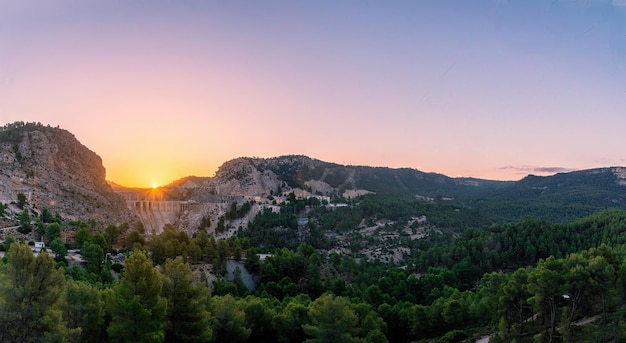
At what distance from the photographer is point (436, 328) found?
4153cm

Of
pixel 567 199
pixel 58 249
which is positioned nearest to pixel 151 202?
pixel 58 249

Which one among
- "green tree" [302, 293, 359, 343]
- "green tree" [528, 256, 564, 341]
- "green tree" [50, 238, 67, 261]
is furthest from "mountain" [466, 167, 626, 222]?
"green tree" [50, 238, 67, 261]

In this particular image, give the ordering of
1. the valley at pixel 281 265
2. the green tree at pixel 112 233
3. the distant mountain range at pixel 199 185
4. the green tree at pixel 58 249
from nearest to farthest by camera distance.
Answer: the valley at pixel 281 265
the green tree at pixel 58 249
the green tree at pixel 112 233
the distant mountain range at pixel 199 185

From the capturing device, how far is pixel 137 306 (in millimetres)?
20141

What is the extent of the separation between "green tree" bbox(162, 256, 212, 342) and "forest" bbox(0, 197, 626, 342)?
6cm

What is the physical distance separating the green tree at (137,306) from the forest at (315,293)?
5 cm

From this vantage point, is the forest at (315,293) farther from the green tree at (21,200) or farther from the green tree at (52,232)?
the green tree at (21,200)

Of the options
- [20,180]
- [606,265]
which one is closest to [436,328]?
[606,265]

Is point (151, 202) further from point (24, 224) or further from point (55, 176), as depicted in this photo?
point (24, 224)

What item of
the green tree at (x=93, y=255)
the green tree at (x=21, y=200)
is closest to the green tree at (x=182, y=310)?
the green tree at (x=93, y=255)

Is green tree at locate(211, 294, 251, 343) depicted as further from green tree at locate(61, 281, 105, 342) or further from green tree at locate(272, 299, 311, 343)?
green tree at locate(61, 281, 105, 342)

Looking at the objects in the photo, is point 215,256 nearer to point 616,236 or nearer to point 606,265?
point 606,265

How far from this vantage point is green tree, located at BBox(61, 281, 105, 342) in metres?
21.6

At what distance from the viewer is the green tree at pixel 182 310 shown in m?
23.9
